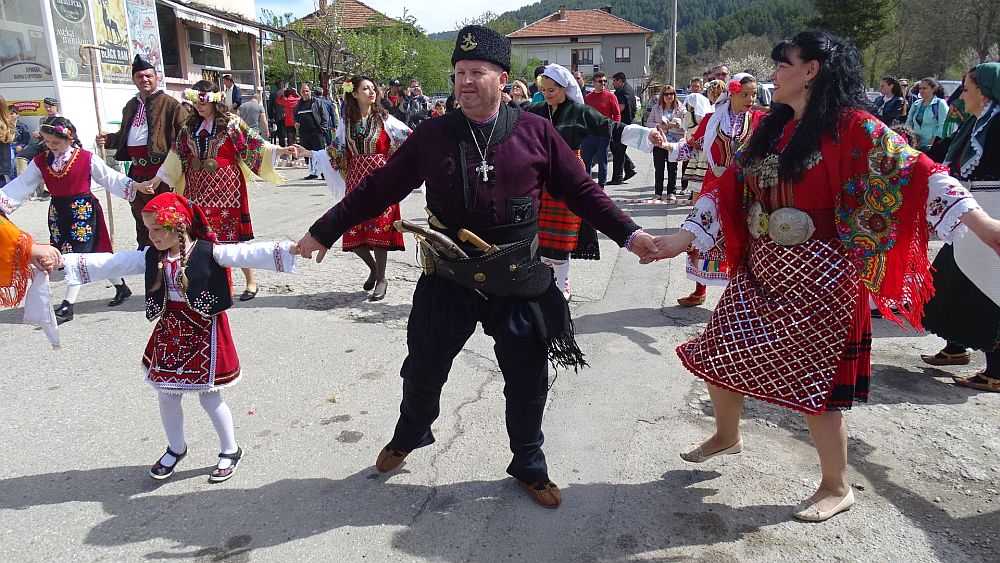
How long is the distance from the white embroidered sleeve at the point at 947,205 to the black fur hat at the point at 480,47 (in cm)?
168

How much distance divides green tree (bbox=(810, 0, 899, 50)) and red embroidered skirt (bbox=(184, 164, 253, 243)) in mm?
38709

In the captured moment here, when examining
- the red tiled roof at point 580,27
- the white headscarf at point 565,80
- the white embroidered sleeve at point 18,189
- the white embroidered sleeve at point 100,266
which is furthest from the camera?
the red tiled roof at point 580,27

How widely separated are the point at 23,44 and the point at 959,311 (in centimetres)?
1523

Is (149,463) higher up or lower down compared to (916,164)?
lower down

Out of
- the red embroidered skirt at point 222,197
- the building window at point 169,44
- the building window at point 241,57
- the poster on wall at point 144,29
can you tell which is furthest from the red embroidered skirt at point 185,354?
the building window at point 241,57

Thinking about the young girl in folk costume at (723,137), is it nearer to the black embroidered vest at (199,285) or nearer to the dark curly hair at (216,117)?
the black embroidered vest at (199,285)

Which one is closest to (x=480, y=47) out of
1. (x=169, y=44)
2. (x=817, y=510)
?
(x=817, y=510)

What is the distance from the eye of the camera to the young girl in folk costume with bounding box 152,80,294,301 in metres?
Answer: 5.64

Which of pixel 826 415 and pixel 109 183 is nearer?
pixel 826 415

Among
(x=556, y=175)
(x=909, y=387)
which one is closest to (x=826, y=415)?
(x=556, y=175)

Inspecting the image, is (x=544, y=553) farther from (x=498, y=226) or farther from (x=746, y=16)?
(x=746, y=16)

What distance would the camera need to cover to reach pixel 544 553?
2645 mm

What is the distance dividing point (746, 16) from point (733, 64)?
5731cm

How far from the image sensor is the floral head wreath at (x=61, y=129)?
16.8ft
